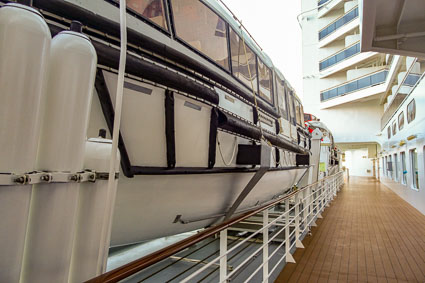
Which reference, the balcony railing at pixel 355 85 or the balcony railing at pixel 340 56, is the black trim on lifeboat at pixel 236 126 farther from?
the balcony railing at pixel 340 56

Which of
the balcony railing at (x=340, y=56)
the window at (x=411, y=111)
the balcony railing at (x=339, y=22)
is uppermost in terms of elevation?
the balcony railing at (x=339, y=22)

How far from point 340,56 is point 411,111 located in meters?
12.9

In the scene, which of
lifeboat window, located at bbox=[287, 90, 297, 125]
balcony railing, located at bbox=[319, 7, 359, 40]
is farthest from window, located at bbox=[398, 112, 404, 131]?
balcony railing, located at bbox=[319, 7, 359, 40]

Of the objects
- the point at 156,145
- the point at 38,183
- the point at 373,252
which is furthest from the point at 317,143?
the point at 38,183

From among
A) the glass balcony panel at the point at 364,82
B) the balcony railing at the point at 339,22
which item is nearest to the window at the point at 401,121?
the glass balcony panel at the point at 364,82

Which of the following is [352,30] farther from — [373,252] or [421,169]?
[373,252]

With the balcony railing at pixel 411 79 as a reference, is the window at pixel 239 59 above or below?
below

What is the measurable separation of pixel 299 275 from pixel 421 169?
505 centimetres

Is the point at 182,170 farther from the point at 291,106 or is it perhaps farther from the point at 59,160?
the point at 291,106

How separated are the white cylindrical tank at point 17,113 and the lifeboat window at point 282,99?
3.37 metres

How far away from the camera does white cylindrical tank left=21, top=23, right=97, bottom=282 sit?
72 centimetres

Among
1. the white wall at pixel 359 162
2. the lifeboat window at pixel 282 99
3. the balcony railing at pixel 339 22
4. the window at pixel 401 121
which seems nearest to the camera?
the lifeboat window at pixel 282 99

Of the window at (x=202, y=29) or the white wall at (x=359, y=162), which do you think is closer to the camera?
the window at (x=202, y=29)

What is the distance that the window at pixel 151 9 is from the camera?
1407mm
